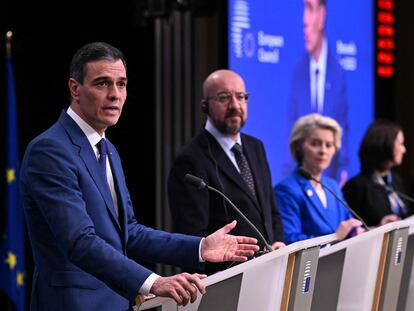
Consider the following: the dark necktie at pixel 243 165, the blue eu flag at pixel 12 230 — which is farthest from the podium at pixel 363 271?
the blue eu flag at pixel 12 230

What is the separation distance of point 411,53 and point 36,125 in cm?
372

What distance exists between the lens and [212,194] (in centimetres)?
390

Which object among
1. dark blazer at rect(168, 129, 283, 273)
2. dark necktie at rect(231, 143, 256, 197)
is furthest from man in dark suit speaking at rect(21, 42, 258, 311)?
dark necktie at rect(231, 143, 256, 197)

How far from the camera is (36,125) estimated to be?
5898 mm

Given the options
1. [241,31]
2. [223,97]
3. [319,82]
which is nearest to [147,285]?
[223,97]

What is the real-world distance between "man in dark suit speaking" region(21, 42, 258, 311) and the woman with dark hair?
2.46 metres

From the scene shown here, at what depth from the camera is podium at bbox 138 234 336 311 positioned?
272cm

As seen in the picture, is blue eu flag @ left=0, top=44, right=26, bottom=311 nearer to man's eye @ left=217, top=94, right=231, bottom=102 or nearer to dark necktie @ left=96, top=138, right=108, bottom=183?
man's eye @ left=217, top=94, right=231, bottom=102

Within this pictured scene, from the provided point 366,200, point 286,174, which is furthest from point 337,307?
point 286,174

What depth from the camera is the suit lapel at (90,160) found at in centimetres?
279

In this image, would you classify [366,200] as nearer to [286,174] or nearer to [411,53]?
[286,174]

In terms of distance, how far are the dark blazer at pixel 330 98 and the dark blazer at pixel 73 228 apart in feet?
11.4

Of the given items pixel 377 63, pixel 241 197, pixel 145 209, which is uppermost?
pixel 377 63

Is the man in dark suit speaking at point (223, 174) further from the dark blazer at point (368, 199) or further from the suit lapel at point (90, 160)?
the dark blazer at point (368, 199)
